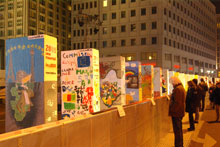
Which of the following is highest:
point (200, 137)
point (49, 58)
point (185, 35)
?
point (185, 35)

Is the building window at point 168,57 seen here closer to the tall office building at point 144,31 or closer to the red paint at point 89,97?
the tall office building at point 144,31

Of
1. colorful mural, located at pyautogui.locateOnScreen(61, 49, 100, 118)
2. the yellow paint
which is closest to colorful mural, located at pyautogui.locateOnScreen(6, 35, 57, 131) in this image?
the yellow paint

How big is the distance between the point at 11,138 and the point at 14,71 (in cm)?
316

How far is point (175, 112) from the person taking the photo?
669 centimetres

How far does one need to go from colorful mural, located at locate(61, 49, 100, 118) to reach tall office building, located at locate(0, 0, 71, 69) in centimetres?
5717

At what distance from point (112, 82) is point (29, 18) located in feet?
186

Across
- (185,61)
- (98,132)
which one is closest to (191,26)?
(185,61)

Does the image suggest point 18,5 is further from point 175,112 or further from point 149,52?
point 175,112

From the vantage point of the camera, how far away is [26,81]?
195 inches

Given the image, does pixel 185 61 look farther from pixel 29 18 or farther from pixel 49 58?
pixel 49 58

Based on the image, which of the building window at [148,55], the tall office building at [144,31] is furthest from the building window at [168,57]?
the building window at [148,55]

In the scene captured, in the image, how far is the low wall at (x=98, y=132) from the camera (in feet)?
7.89

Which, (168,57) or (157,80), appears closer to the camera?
(157,80)

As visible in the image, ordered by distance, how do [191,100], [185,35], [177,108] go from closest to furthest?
1. [177,108]
2. [191,100]
3. [185,35]
